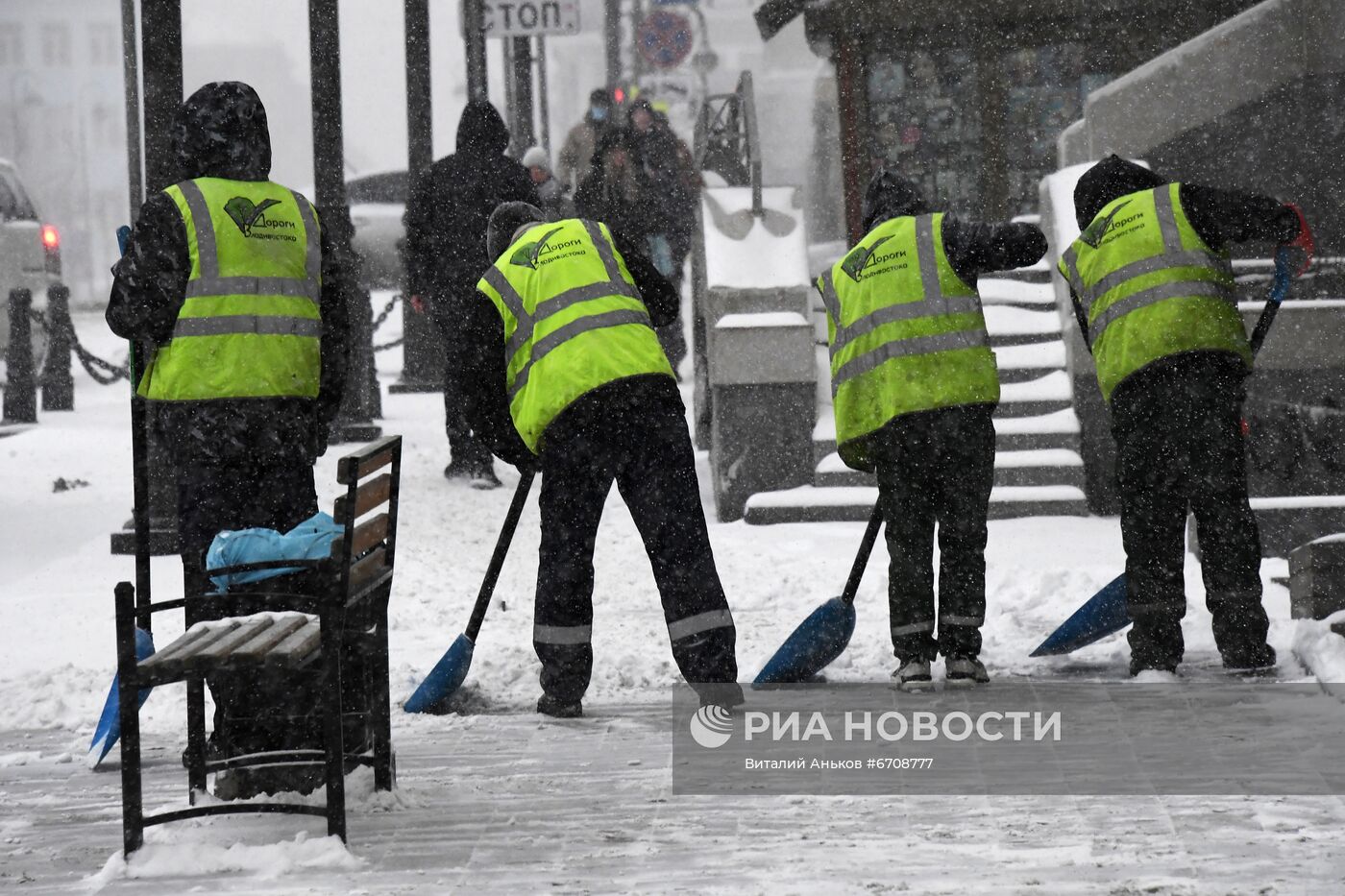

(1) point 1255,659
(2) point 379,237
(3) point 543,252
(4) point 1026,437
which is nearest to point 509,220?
(3) point 543,252

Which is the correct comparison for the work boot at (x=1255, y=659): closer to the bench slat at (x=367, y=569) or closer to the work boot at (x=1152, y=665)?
the work boot at (x=1152, y=665)

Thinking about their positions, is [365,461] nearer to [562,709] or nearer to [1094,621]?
[562,709]

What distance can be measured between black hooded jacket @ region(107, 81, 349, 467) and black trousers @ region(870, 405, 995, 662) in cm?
198

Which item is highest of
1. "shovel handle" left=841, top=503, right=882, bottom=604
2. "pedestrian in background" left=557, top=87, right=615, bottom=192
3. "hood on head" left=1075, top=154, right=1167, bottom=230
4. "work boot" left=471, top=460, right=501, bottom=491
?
"pedestrian in background" left=557, top=87, right=615, bottom=192

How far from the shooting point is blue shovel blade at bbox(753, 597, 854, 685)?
630 cm

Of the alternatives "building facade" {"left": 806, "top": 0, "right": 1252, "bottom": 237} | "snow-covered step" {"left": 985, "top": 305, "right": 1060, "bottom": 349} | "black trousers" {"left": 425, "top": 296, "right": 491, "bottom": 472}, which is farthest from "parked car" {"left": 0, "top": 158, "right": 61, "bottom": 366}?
"snow-covered step" {"left": 985, "top": 305, "right": 1060, "bottom": 349}

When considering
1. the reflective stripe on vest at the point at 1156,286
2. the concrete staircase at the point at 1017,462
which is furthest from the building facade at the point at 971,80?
the reflective stripe on vest at the point at 1156,286

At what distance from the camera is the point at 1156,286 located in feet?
20.3

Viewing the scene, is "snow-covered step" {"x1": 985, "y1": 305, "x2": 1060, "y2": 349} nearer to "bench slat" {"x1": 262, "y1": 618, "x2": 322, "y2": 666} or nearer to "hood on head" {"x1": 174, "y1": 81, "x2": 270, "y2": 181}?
"hood on head" {"x1": 174, "y1": 81, "x2": 270, "y2": 181}

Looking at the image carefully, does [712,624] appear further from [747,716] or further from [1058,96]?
[1058,96]

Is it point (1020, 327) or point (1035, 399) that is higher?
point (1020, 327)

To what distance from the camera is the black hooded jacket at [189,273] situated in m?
5.21

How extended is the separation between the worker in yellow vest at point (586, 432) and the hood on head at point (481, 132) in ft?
14.7

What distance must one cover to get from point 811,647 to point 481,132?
484cm
